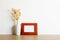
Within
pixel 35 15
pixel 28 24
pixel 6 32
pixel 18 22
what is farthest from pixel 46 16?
pixel 6 32

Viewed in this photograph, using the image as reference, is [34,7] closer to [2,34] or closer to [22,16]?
[22,16]

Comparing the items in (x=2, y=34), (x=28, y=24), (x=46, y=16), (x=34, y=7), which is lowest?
(x=2, y=34)

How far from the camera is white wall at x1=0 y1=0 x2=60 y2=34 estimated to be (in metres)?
1.61

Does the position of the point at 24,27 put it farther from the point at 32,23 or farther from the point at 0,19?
the point at 0,19

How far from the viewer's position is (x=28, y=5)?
5.31ft

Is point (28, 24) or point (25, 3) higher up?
point (25, 3)

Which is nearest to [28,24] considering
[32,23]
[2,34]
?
[32,23]

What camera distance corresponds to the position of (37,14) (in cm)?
162

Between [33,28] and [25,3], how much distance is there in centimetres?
33

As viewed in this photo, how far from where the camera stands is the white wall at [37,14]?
1.61 metres

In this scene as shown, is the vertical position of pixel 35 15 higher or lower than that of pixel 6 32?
higher

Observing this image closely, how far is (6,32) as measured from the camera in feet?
5.30

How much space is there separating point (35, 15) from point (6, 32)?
424mm

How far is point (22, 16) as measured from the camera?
1.62 m
